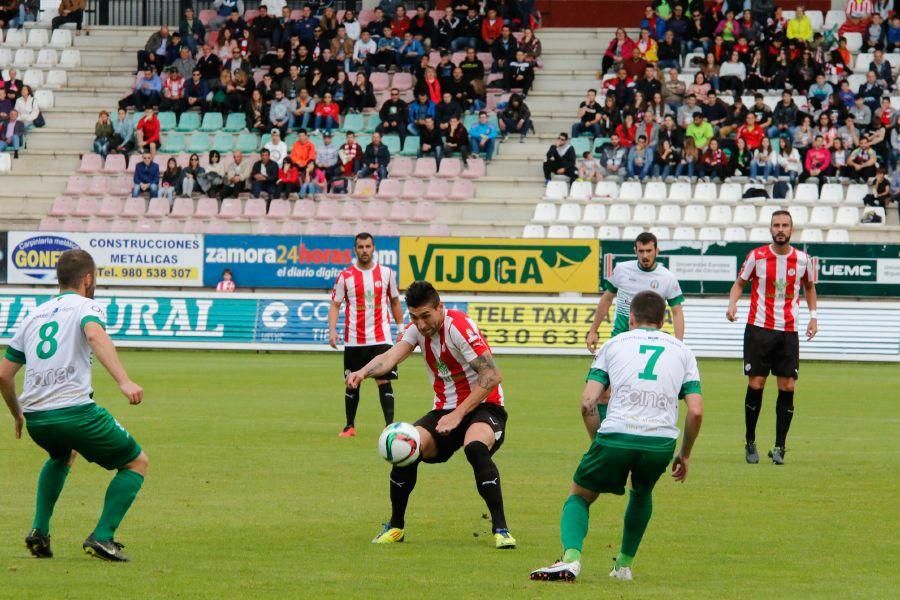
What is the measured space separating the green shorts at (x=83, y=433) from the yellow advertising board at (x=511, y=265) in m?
23.7

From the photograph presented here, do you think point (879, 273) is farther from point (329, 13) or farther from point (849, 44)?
point (329, 13)

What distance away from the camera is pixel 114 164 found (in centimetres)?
3872

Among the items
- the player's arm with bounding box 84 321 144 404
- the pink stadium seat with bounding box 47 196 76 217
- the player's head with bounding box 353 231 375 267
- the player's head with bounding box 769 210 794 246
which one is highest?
the player's head with bounding box 769 210 794 246

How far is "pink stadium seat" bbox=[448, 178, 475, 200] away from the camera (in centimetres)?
3616

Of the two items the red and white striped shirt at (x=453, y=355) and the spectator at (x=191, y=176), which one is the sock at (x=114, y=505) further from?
the spectator at (x=191, y=176)

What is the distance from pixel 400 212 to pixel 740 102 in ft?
27.5

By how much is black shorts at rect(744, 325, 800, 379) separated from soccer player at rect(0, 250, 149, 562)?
7499mm

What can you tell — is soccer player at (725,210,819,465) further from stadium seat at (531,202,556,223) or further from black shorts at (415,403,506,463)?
stadium seat at (531,202,556,223)

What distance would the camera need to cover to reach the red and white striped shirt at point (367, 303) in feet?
55.0

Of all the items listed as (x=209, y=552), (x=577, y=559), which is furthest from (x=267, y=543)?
(x=577, y=559)

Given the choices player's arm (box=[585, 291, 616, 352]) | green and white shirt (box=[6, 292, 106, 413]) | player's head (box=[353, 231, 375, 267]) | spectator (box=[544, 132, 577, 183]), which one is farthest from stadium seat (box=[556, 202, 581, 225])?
green and white shirt (box=[6, 292, 106, 413])

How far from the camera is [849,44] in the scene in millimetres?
38406

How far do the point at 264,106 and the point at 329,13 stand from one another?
3311 millimetres

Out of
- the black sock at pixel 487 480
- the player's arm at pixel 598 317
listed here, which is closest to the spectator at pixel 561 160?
the player's arm at pixel 598 317
